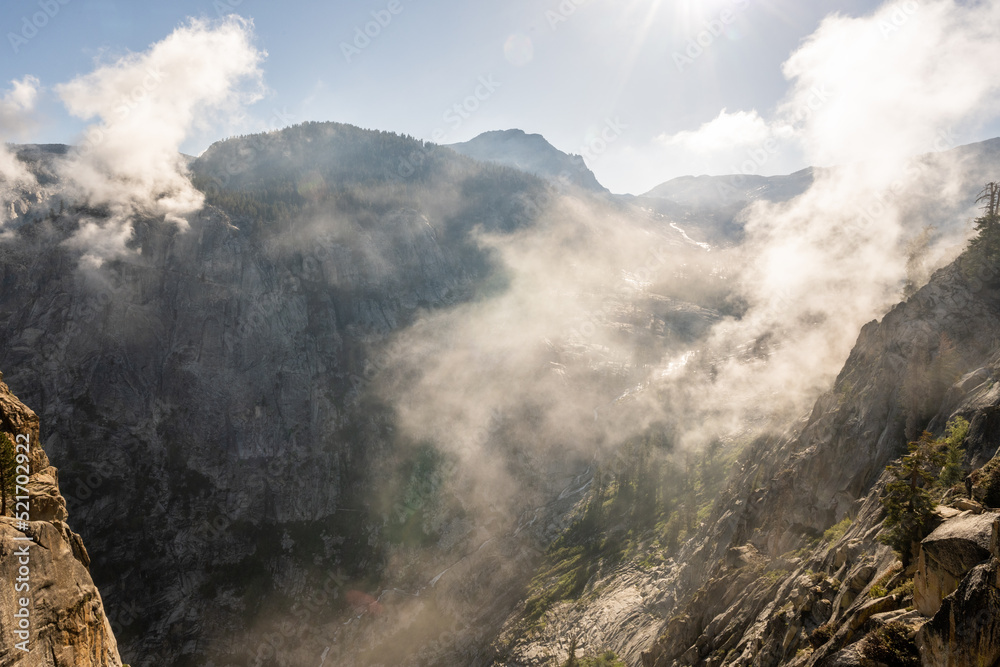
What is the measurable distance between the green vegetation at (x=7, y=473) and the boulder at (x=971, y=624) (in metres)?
38.0

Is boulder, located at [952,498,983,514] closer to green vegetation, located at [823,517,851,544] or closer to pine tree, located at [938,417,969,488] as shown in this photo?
pine tree, located at [938,417,969,488]

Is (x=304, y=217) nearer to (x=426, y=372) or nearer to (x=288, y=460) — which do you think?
(x=426, y=372)

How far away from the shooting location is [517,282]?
643 ft

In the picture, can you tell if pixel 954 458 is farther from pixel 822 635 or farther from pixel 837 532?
pixel 822 635

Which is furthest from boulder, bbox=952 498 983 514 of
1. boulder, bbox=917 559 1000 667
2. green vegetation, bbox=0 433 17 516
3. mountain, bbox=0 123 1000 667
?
green vegetation, bbox=0 433 17 516

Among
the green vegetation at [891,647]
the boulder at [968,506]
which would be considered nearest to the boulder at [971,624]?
the green vegetation at [891,647]

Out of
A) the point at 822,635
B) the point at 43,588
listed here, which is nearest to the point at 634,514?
the point at 822,635

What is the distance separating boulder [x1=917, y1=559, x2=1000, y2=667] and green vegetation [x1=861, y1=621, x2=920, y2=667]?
156 centimetres

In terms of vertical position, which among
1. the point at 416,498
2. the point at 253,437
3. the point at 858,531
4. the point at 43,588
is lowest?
the point at 416,498

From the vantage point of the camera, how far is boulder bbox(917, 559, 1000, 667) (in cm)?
1310

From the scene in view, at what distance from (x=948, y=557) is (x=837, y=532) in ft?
77.9

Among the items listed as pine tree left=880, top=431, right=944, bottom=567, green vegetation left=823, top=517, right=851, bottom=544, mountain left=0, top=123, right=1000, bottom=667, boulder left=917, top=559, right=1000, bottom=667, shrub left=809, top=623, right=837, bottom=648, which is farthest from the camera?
mountain left=0, top=123, right=1000, bottom=667

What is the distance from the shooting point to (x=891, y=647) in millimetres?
16625

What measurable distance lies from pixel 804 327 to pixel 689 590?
323 ft
